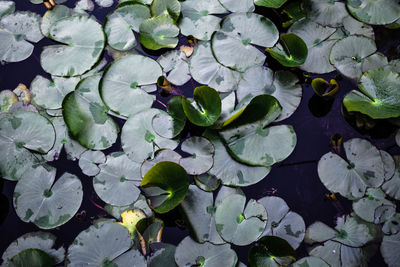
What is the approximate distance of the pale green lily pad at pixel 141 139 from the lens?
1.68 metres

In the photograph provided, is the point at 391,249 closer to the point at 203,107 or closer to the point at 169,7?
the point at 203,107

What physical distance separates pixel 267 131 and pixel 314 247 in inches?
23.0

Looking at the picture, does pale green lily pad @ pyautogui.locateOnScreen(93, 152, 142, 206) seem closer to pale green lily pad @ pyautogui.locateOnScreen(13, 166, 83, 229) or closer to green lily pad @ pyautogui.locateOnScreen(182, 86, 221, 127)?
pale green lily pad @ pyautogui.locateOnScreen(13, 166, 83, 229)

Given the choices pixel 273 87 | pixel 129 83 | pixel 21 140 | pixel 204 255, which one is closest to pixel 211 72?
pixel 273 87

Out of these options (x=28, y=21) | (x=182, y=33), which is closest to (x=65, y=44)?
(x=28, y=21)

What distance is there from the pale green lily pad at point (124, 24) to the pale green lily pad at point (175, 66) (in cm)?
23

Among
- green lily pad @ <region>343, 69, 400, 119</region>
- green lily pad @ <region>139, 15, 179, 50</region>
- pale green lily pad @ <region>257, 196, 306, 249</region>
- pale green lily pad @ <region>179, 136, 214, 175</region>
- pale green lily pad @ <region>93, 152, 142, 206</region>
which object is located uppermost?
green lily pad @ <region>139, 15, 179, 50</region>

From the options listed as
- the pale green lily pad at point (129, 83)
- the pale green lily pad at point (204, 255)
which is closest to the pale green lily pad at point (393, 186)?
the pale green lily pad at point (204, 255)

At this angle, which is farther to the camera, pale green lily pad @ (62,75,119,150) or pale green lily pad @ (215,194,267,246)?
pale green lily pad @ (62,75,119,150)

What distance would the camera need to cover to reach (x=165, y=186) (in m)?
1.55

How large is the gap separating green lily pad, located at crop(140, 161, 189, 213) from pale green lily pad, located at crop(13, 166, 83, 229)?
1.21ft

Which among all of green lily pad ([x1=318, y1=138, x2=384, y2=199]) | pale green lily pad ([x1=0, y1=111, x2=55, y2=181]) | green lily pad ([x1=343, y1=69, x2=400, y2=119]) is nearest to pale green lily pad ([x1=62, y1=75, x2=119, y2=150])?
pale green lily pad ([x1=0, y1=111, x2=55, y2=181])

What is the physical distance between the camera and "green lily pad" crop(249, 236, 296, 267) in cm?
145

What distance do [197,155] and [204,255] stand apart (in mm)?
467
